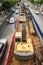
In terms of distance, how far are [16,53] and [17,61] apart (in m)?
0.91

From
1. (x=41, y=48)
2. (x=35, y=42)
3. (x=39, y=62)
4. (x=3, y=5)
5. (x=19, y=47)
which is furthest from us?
(x=3, y=5)

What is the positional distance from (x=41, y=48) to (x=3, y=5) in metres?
55.6

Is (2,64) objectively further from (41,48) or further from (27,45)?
(41,48)

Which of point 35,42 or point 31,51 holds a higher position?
point 31,51

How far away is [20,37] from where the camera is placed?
28.4 m

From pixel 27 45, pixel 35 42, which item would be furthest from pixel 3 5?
pixel 27 45

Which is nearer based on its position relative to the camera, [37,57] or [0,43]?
[37,57]

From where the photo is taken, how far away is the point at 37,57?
24453 millimetres

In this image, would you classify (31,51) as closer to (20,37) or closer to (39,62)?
(39,62)

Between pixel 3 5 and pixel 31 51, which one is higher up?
pixel 31 51

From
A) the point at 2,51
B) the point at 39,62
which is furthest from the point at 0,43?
the point at 39,62

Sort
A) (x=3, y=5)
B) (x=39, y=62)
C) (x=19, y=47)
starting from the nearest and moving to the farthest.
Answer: (x=39, y=62)
(x=19, y=47)
(x=3, y=5)

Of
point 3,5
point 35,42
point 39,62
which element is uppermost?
point 39,62

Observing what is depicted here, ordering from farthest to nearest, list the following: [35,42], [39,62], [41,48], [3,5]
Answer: [3,5]
[35,42]
[41,48]
[39,62]
